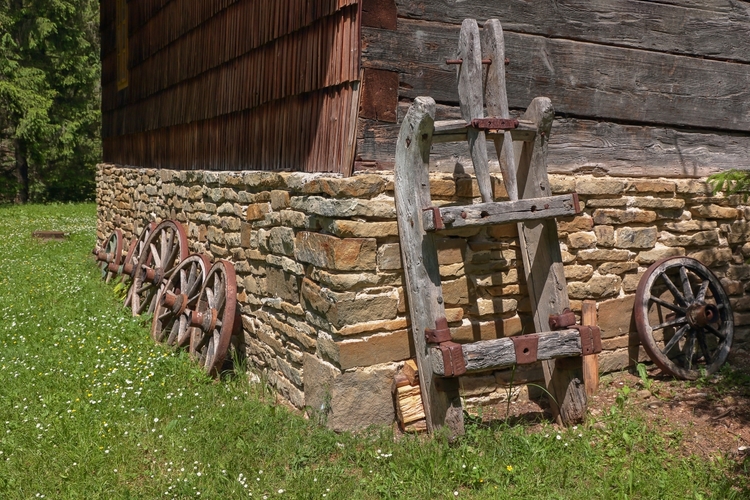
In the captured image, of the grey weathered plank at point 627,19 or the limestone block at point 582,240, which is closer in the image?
the grey weathered plank at point 627,19

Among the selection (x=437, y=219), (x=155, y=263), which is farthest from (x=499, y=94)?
(x=155, y=263)

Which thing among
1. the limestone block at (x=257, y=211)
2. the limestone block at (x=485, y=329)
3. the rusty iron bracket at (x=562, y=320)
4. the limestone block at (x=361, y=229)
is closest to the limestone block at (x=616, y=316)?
the limestone block at (x=485, y=329)

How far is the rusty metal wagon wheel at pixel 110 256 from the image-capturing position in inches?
355

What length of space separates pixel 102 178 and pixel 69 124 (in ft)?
39.9

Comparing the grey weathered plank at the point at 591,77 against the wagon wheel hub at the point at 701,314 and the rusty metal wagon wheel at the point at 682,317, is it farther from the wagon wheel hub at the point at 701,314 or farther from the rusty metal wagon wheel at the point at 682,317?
the wagon wheel hub at the point at 701,314

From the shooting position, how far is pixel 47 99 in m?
20.9

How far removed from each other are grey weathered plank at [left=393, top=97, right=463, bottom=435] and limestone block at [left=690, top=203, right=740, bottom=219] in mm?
2350

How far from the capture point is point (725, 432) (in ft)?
14.3

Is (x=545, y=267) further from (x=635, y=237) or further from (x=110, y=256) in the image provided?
(x=110, y=256)

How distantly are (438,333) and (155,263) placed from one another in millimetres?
4192

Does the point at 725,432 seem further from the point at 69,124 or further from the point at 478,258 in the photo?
the point at 69,124

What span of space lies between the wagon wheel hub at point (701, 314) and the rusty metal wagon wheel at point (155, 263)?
14.0 feet

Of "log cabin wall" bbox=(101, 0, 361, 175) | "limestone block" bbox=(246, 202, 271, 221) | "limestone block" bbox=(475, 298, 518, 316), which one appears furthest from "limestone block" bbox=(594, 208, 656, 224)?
"limestone block" bbox=(246, 202, 271, 221)

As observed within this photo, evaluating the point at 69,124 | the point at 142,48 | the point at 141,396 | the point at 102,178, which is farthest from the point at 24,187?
the point at 141,396
